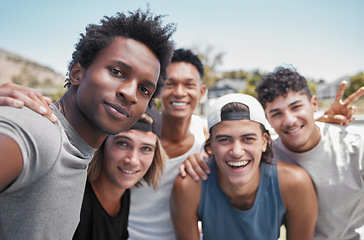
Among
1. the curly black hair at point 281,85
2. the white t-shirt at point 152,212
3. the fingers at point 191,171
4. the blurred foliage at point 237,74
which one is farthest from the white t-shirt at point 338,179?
the blurred foliage at point 237,74

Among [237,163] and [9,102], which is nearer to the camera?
[9,102]

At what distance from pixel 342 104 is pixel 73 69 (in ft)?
11.6

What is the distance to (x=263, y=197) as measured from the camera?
9.60 ft

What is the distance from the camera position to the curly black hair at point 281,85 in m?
3.29

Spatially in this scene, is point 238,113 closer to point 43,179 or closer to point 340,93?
point 340,93

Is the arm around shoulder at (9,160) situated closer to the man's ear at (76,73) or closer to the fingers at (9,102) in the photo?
the fingers at (9,102)

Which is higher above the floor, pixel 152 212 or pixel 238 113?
pixel 238 113

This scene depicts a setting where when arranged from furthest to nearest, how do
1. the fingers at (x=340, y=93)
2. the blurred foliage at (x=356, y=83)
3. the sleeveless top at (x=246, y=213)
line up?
1. the blurred foliage at (x=356, y=83)
2. the fingers at (x=340, y=93)
3. the sleeveless top at (x=246, y=213)

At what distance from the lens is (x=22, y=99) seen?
124cm

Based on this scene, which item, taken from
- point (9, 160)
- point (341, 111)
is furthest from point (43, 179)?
point (341, 111)

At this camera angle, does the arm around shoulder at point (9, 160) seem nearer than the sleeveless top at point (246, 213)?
Yes

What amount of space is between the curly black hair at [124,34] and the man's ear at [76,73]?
0.10 ft

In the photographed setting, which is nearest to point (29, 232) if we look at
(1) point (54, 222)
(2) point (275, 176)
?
(1) point (54, 222)

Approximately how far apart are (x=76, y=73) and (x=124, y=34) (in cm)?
42
